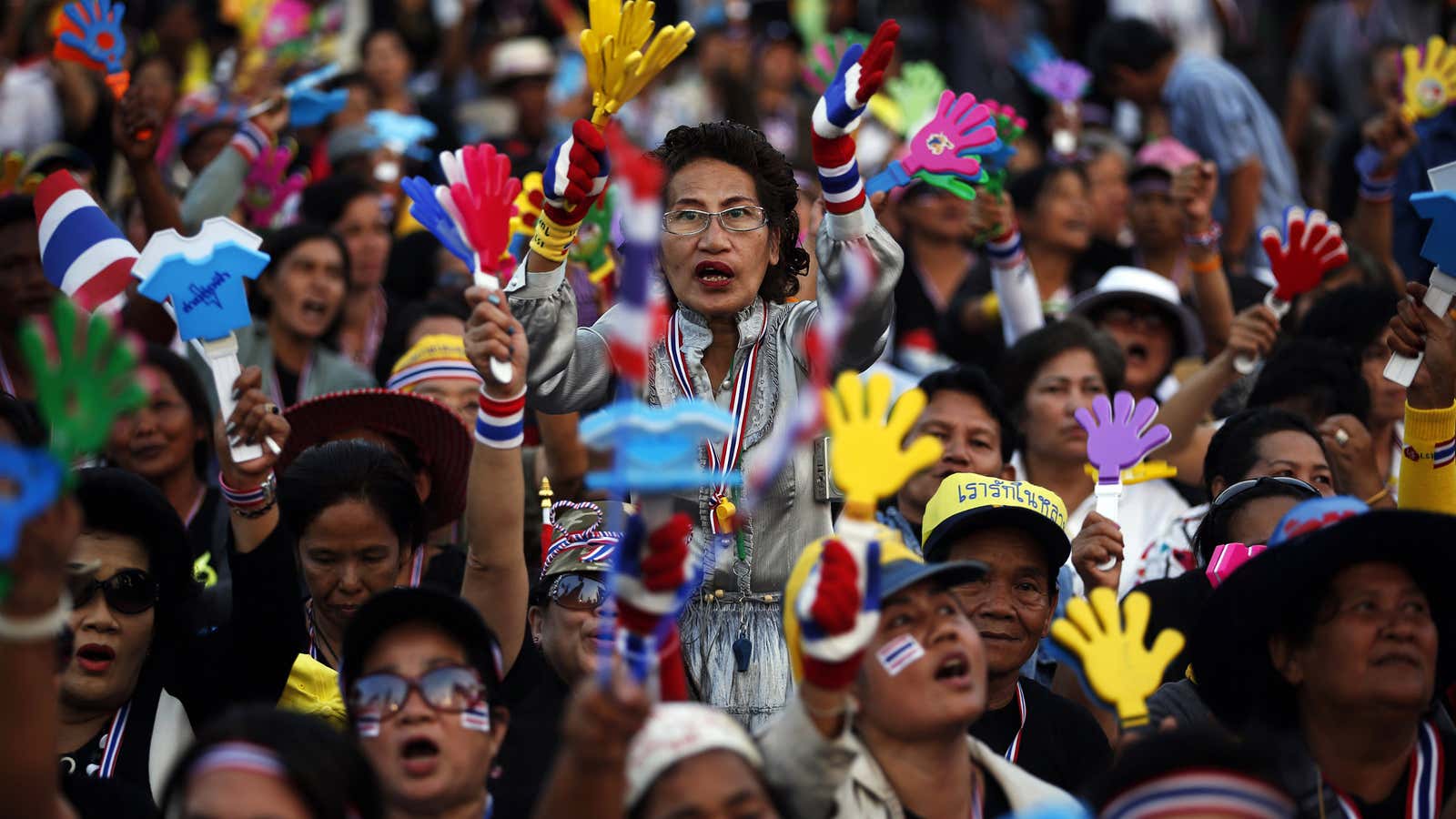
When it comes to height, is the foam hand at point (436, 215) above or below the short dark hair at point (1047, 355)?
below

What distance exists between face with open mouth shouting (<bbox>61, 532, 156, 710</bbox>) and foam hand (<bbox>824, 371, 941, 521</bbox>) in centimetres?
208

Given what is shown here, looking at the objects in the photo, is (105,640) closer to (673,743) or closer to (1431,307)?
(673,743)

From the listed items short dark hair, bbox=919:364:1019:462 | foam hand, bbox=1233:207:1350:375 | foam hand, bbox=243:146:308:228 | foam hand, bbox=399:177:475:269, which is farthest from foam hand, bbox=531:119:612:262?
foam hand, bbox=243:146:308:228

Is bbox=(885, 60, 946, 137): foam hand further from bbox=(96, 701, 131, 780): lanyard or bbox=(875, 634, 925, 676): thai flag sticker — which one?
bbox=(96, 701, 131, 780): lanyard

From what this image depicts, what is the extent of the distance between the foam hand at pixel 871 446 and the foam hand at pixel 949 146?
1.94 m

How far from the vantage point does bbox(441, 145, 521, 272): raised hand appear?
4.26 m

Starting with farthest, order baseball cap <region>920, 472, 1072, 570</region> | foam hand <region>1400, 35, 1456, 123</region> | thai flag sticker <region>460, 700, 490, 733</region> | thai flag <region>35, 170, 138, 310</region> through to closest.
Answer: foam hand <region>1400, 35, 1456, 123</region> → thai flag <region>35, 170, 138, 310</region> → baseball cap <region>920, 472, 1072, 570</region> → thai flag sticker <region>460, 700, 490, 733</region>

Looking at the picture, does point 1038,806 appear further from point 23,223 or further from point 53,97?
point 53,97

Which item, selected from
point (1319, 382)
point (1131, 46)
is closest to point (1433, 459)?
point (1319, 382)

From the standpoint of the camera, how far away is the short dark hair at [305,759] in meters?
3.19

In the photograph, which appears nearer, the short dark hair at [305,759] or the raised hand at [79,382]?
the raised hand at [79,382]

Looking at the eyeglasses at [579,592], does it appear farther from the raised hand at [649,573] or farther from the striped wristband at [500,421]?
the raised hand at [649,573]

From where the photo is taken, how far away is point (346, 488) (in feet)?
15.9

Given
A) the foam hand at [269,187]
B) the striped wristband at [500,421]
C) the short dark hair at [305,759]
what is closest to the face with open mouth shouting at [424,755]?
the short dark hair at [305,759]
